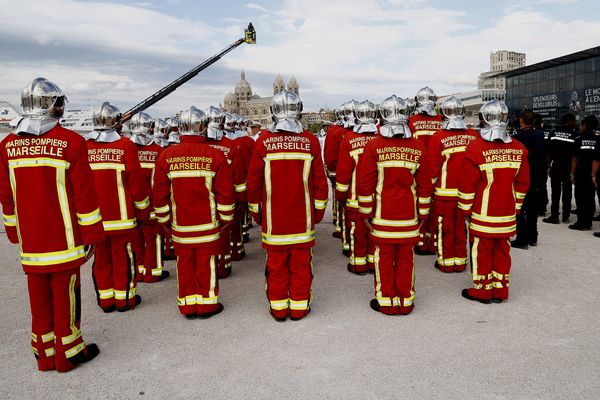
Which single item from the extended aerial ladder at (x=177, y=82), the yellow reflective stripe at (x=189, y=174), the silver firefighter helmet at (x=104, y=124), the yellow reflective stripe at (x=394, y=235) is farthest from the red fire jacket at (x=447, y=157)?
the extended aerial ladder at (x=177, y=82)

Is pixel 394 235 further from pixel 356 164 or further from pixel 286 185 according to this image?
pixel 356 164

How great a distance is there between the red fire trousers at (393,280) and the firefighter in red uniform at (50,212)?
2.90m

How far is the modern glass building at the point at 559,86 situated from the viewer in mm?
43844

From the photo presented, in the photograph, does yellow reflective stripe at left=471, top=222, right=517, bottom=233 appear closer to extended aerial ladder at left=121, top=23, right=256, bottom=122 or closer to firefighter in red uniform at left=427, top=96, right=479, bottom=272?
firefighter in red uniform at left=427, top=96, right=479, bottom=272

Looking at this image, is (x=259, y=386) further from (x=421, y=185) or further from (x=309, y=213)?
(x=421, y=185)

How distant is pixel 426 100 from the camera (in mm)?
7219

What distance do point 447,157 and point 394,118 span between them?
1.81 meters

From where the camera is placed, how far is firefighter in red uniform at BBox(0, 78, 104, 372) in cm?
347

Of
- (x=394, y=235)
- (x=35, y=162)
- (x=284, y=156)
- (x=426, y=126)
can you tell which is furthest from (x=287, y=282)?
(x=426, y=126)

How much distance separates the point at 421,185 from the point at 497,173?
0.89 meters

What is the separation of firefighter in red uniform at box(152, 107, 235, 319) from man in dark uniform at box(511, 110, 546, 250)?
5.24 metres

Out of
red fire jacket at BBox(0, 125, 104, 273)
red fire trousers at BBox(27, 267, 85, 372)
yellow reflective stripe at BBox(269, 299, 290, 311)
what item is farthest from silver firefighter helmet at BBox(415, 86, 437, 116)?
red fire trousers at BBox(27, 267, 85, 372)

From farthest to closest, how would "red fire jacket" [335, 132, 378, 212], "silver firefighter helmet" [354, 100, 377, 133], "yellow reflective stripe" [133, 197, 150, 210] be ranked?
"silver firefighter helmet" [354, 100, 377, 133], "red fire jacket" [335, 132, 378, 212], "yellow reflective stripe" [133, 197, 150, 210]

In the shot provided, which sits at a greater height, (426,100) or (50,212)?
(426,100)
